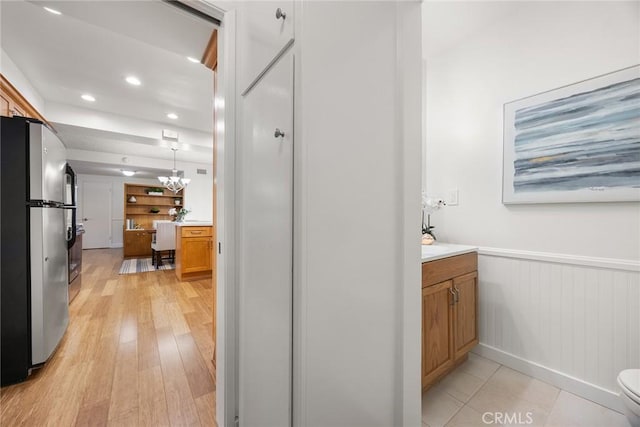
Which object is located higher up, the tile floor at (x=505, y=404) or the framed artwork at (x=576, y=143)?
the framed artwork at (x=576, y=143)

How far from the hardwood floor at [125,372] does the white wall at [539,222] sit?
85.2 inches

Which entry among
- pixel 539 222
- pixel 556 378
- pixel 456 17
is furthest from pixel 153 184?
pixel 556 378

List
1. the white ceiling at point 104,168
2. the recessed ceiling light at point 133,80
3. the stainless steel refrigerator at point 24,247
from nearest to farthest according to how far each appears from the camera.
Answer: the stainless steel refrigerator at point 24,247 < the recessed ceiling light at point 133,80 < the white ceiling at point 104,168

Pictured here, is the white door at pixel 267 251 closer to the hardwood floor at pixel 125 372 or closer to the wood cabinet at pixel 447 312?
the hardwood floor at pixel 125 372

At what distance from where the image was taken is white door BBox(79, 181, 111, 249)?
7.90 m

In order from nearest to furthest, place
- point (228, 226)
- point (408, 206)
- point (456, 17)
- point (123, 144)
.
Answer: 1. point (408, 206)
2. point (228, 226)
3. point (456, 17)
4. point (123, 144)

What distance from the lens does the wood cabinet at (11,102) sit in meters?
2.40

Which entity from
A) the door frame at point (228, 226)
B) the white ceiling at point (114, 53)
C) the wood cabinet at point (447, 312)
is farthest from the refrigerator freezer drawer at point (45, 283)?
the wood cabinet at point (447, 312)

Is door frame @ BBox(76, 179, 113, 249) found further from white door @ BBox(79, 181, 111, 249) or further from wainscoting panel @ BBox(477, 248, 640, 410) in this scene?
wainscoting panel @ BBox(477, 248, 640, 410)

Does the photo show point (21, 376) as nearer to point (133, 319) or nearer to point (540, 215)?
point (133, 319)

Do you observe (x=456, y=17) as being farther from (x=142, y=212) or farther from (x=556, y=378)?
(x=142, y=212)

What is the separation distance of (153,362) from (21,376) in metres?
0.75

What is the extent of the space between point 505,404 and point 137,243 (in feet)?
26.3

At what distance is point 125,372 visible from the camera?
5.83 ft
